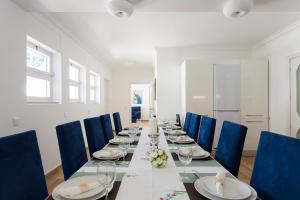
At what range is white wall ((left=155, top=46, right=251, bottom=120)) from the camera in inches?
198

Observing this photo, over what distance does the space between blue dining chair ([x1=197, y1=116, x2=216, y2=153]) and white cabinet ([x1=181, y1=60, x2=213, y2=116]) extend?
1.89 meters

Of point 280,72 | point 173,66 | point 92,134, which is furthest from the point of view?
point 173,66

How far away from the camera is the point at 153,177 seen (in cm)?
123

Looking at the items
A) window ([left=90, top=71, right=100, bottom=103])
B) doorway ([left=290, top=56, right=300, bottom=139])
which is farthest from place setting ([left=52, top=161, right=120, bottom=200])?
window ([left=90, top=71, right=100, bottom=103])

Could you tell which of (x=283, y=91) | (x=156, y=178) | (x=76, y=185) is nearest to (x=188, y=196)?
(x=156, y=178)

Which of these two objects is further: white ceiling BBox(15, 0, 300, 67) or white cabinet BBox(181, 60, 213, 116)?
white cabinet BBox(181, 60, 213, 116)

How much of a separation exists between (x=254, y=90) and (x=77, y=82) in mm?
3915

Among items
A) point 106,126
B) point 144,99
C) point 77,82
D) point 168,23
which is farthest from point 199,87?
point 144,99

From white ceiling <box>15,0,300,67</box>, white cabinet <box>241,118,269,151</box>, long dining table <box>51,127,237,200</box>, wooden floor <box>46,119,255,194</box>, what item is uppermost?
white ceiling <box>15,0,300,67</box>

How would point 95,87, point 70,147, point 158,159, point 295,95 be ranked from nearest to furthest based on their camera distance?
point 158,159 < point 70,147 < point 295,95 < point 95,87

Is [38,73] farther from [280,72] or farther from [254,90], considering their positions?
[280,72]

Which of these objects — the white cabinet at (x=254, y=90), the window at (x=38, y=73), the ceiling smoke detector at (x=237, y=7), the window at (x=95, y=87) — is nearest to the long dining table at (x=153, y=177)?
the ceiling smoke detector at (x=237, y=7)

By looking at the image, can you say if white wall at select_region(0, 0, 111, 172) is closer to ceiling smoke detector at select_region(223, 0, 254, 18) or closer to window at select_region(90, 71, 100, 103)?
window at select_region(90, 71, 100, 103)

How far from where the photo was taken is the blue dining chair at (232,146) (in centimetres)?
158
